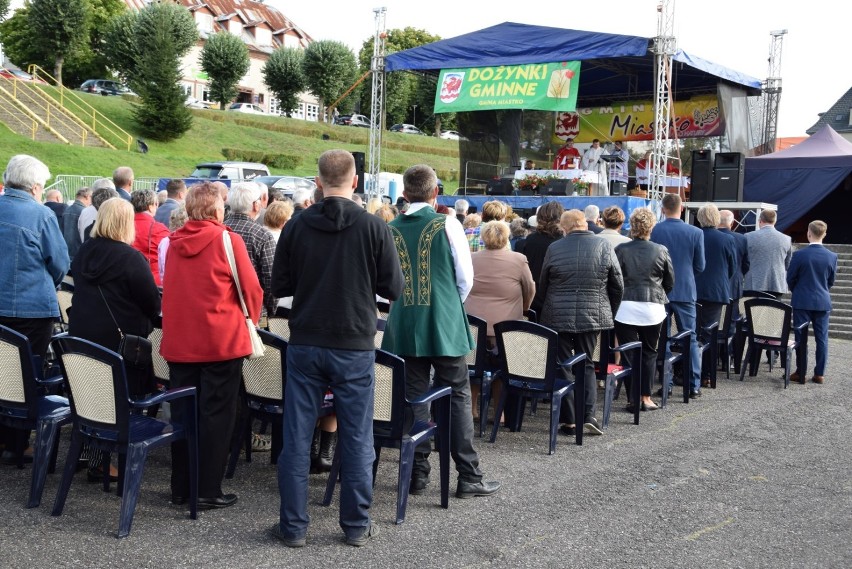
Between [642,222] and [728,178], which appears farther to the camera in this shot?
[728,178]

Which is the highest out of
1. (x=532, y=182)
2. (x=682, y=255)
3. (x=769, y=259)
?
(x=532, y=182)

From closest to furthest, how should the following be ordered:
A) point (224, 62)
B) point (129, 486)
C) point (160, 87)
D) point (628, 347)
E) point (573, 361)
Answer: point (129, 486), point (573, 361), point (628, 347), point (160, 87), point (224, 62)

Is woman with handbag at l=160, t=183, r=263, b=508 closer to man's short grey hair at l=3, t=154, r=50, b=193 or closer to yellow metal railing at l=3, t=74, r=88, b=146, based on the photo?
man's short grey hair at l=3, t=154, r=50, b=193

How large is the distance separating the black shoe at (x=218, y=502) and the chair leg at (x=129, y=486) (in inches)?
16.1

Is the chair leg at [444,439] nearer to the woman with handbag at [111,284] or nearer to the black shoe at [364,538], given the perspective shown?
the black shoe at [364,538]

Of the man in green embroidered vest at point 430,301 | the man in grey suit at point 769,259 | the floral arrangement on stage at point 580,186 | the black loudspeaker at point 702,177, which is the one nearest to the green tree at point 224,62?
the floral arrangement on stage at point 580,186

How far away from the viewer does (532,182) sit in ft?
53.1

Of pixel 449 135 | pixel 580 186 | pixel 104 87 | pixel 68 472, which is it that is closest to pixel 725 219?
pixel 68 472

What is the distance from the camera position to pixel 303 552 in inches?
142

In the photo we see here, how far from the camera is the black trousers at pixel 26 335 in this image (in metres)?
4.63

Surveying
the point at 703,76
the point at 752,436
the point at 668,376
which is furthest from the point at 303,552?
the point at 703,76

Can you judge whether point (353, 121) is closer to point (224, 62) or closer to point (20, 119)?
point (224, 62)

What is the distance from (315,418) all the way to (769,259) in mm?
6782

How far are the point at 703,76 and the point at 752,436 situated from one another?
1397cm
